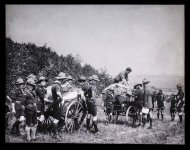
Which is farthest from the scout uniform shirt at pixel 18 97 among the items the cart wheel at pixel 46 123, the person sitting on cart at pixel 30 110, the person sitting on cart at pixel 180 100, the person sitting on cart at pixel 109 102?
the person sitting on cart at pixel 180 100

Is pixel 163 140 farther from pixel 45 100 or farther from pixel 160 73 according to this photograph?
pixel 45 100

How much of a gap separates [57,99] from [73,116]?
21.2 inches

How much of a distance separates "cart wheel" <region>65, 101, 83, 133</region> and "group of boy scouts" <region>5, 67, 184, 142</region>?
156 mm

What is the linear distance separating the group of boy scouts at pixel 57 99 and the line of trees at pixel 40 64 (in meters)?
0.15

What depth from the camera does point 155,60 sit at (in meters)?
8.67

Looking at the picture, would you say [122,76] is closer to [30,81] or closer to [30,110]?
[30,81]

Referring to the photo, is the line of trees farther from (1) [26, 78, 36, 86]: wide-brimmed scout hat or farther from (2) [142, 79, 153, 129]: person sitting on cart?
(2) [142, 79, 153, 129]: person sitting on cart

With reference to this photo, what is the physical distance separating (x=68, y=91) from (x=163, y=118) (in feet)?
7.49

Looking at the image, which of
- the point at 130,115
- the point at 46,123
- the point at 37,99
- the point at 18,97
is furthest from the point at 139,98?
the point at 18,97

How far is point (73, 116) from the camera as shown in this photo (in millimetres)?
8445

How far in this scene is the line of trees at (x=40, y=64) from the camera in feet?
28.6

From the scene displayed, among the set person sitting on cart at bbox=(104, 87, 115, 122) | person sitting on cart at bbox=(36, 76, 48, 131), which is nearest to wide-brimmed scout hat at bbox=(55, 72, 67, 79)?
person sitting on cart at bbox=(36, 76, 48, 131)

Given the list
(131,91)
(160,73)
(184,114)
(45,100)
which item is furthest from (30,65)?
(184,114)

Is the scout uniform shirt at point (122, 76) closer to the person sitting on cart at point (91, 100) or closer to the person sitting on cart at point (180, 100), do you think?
the person sitting on cart at point (91, 100)
